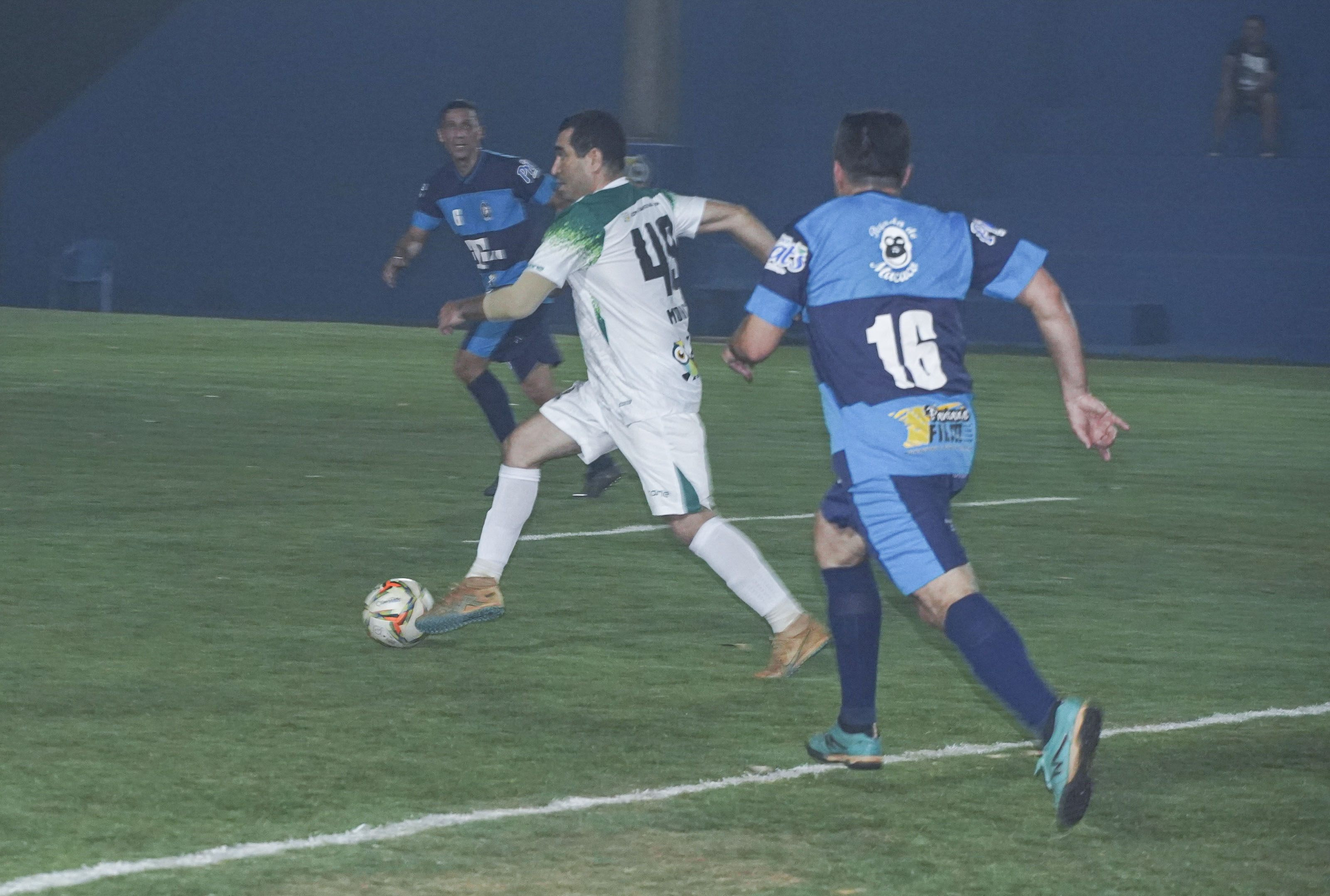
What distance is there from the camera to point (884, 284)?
5.02m

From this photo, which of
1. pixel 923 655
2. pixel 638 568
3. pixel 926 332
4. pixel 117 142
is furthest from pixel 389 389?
pixel 117 142

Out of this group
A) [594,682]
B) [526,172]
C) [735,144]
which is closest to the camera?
[594,682]

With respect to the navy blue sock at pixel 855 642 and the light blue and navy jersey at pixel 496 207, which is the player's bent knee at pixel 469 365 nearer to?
the light blue and navy jersey at pixel 496 207

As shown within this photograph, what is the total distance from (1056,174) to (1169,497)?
1412 centimetres

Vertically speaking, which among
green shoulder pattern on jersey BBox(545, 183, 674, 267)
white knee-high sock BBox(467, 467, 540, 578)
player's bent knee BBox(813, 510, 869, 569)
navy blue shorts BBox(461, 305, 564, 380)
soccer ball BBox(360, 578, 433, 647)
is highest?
green shoulder pattern on jersey BBox(545, 183, 674, 267)

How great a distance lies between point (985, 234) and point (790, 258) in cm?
50

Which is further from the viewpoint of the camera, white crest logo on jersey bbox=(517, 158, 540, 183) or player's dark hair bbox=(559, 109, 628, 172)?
white crest logo on jersey bbox=(517, 158, 540, 183)

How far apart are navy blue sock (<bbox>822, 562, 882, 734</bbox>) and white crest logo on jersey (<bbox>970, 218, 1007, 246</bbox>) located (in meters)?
0.90

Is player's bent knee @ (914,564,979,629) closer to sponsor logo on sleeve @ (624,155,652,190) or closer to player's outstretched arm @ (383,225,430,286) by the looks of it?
player's outstretched arm @ (383,225,430,286)

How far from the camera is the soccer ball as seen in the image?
22.4 ft

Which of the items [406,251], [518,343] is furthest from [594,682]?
[406,251]

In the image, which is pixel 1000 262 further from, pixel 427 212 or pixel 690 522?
pixel 427 212

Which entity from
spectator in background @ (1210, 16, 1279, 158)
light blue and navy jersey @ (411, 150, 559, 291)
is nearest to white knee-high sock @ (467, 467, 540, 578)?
light blue and navy jersey @ (411, 150, 559, 291)

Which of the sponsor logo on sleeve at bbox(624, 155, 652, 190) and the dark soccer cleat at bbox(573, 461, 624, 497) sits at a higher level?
the dark soccer cleat at bbox(573, 461, 624, 497)
